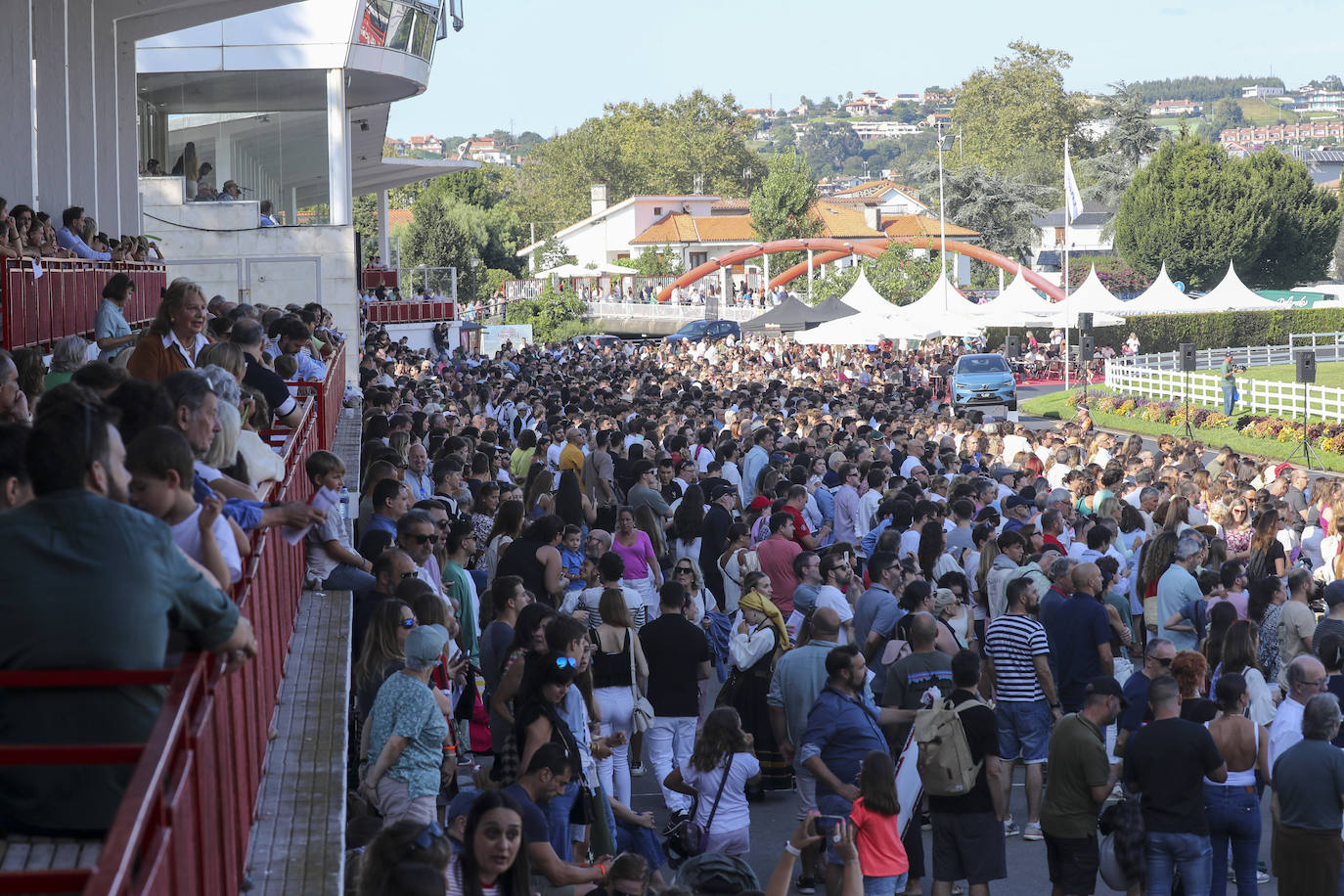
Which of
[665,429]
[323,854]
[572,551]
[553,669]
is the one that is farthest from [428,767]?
[665,429]

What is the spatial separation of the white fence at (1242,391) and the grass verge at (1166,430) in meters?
1.15

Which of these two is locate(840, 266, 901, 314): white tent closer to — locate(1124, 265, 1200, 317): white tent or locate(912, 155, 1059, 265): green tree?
locate(1124, 265, 1200, 317): white tent

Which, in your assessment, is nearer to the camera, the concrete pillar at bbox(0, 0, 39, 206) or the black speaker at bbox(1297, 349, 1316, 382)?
the concrete pillar at bbox(0, 0, 39, 206)

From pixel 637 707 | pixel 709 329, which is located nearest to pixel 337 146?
pixel 637 707

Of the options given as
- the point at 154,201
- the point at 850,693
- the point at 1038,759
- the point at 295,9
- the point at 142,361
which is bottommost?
the point at 1038,759

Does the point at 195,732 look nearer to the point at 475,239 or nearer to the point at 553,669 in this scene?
the point at 553,669

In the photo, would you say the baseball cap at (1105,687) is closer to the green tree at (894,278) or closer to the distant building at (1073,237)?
the green tree at (894,278)

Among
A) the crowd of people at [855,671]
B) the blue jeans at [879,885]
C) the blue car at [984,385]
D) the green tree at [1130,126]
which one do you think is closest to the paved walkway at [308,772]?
the crowd of people at [855,671]

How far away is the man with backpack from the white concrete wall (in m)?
20.5

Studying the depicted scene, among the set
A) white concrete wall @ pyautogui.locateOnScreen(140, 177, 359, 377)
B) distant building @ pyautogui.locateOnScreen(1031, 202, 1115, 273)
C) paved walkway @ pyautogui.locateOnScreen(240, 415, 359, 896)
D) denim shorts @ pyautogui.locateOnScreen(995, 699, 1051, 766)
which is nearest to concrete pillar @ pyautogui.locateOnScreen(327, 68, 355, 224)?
white concrete wall @ pyautogui.locateOnScreen(140, 177, 359, 377)

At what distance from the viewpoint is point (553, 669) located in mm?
7016

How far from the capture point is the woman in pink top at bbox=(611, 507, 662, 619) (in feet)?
36.6

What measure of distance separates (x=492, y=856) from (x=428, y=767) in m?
1.20

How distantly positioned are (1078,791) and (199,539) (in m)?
5.35
